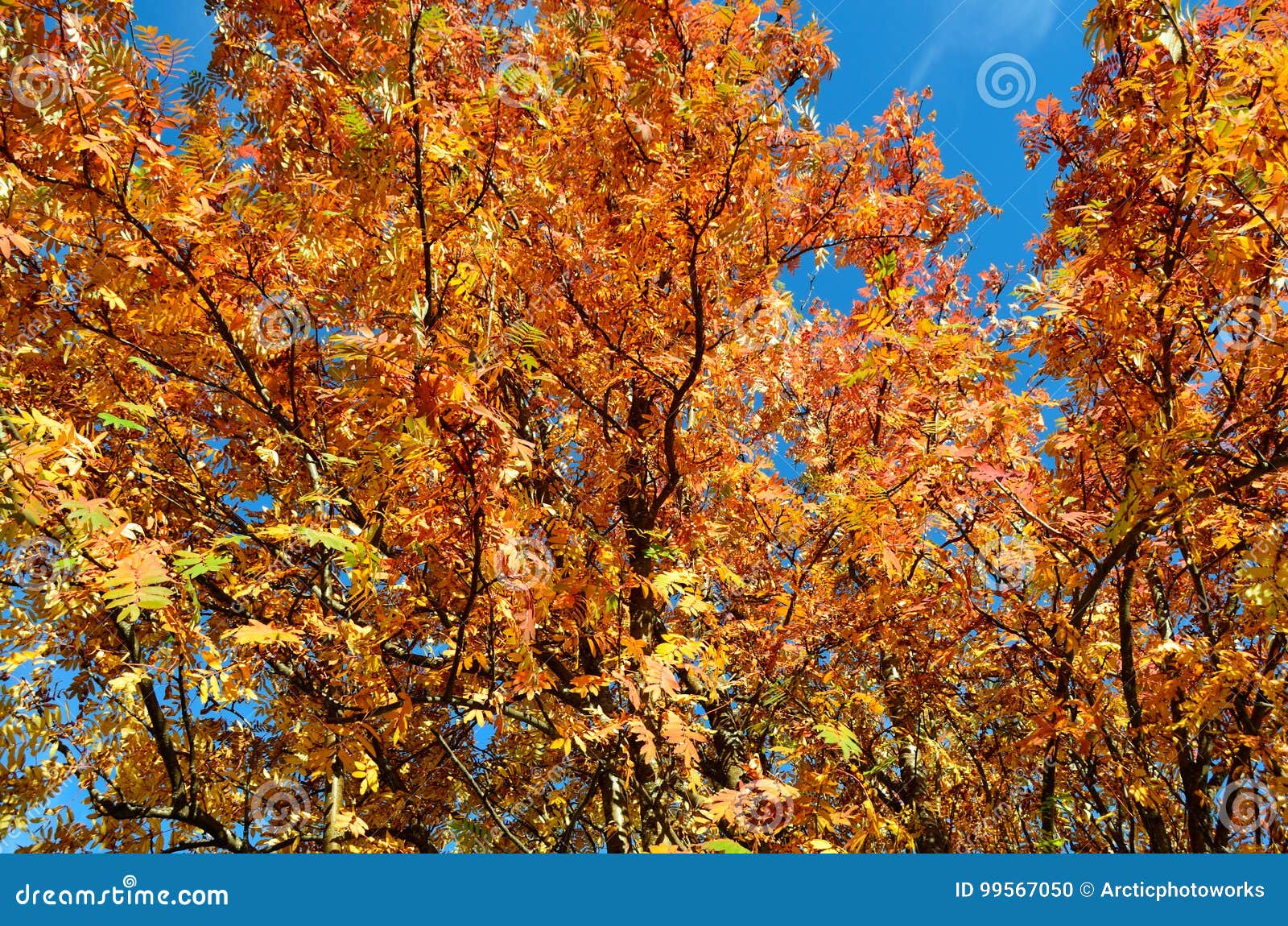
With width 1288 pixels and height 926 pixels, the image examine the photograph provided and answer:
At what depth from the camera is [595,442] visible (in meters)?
5.57

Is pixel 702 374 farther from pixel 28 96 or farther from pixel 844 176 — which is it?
pixel 28 96

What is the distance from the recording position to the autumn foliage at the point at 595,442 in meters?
3.14

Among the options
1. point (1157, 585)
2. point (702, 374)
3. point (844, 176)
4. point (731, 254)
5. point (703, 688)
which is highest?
point (844, 176)

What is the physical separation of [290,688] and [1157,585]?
6112mm

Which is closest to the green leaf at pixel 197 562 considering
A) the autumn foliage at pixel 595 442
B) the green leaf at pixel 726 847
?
the autumn foliage at pixel 595 442

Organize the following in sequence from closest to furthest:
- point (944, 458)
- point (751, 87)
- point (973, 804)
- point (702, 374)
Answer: point (751, 87)
point (944, 458)
point (702, 374)
point (973, 804)

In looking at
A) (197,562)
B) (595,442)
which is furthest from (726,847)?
(595,442)

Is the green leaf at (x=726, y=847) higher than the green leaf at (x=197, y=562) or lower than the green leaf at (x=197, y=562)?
lower

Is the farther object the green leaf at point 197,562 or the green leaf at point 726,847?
the green leaf at point 726,847

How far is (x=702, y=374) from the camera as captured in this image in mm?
4738

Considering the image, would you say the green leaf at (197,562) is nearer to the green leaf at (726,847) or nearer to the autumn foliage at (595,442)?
the autumn foliage at (595,442)

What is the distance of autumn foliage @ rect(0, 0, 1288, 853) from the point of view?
3.14 meters

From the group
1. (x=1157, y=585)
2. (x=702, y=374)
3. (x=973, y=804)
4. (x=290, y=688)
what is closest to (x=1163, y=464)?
(x=702, y=374)

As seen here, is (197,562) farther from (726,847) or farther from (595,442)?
(595,442)
